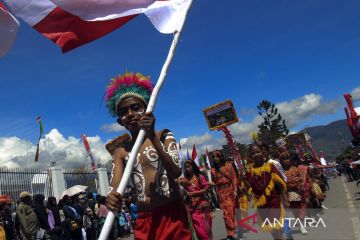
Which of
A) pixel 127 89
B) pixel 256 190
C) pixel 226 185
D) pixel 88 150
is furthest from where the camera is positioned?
pixel 88 150

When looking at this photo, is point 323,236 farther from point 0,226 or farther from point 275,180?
point 0,226

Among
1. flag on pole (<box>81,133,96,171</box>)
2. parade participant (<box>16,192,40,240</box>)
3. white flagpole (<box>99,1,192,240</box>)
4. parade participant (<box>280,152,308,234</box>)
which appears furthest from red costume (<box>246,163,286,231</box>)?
flag on pole (<box>81,133,96,171</box>)

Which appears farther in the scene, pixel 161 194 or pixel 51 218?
pixel 51 218

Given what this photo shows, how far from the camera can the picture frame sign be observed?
57.1ft

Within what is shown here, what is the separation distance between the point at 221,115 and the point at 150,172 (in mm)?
14504

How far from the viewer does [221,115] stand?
58.3 feet

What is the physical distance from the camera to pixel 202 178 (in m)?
9.14

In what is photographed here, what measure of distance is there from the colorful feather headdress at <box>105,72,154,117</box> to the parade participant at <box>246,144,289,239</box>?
3568mm

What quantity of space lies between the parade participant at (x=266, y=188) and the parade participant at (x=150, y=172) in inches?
137

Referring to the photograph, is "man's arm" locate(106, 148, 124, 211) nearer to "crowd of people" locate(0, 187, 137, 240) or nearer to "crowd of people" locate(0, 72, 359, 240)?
"crowd of people" locate(0, 72, 359, 240)

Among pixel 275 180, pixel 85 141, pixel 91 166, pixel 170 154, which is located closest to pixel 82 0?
pixel 170 154

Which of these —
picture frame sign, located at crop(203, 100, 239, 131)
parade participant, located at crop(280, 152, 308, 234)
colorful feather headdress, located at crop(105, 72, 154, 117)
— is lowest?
parade participant, located at crop(280, 152, 308, 234)

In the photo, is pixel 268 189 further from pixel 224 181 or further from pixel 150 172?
pixel 150 172

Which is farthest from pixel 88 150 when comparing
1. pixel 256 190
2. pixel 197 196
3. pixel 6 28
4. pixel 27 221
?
pixel 6 28
